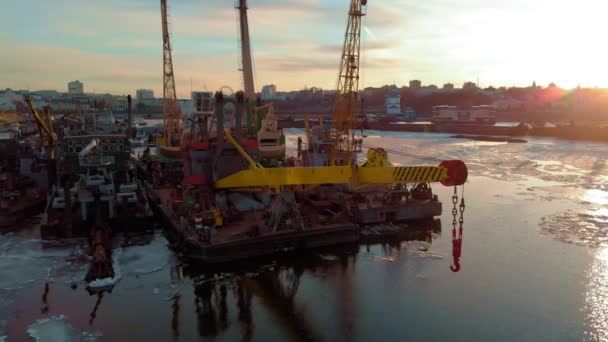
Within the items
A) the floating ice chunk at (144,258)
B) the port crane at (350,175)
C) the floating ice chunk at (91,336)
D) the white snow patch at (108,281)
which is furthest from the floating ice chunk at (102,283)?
the port crane at (350,175)

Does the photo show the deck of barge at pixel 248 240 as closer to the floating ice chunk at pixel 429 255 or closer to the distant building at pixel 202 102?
the floating ice chunk at pixel 429 255

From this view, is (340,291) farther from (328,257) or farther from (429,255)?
(429,255)

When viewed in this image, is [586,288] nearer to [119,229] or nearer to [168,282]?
[168,282]

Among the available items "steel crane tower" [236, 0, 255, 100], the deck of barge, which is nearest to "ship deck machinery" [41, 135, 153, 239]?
the deck of barge

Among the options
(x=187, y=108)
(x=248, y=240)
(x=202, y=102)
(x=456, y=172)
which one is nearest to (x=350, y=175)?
(x=456, y=172)

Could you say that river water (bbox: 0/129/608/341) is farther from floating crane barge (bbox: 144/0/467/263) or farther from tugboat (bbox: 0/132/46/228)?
tugboat (bbox: 0/132/46/228)

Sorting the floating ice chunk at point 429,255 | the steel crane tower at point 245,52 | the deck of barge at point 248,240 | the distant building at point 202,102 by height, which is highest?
the steel crane tower at point 245,52
